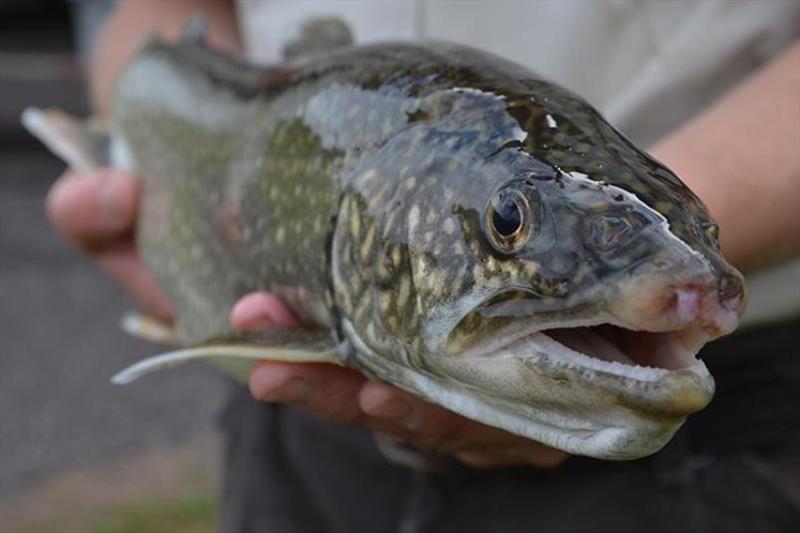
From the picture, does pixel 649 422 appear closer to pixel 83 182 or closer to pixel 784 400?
pixel 784 400

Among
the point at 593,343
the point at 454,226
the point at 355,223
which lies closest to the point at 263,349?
the point at 355,223

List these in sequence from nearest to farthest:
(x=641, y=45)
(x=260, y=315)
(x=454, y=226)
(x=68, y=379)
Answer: (x=454, y=226)
(x=260, y=315)
(x=641, y=45)
(x=68, y=379)

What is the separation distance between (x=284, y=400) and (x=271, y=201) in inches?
14.6

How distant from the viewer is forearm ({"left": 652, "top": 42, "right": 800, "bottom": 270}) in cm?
162

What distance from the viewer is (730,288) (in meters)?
1.16

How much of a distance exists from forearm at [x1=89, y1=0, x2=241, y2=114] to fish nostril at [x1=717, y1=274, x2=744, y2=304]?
188cm

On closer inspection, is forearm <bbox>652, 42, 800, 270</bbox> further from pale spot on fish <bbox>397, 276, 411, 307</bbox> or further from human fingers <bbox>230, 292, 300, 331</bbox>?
human fingers <bbox>230, 292, 300, 331</bbox>

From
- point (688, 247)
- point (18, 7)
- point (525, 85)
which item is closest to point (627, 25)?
point (525, 85)

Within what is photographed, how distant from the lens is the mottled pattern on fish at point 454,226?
3.93ft

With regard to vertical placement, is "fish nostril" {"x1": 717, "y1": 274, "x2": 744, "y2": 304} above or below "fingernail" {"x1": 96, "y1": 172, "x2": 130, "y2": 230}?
above

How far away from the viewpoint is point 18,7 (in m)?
8.70

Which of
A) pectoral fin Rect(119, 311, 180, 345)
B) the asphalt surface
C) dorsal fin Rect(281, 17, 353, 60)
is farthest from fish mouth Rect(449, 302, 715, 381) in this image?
the asphalt surface

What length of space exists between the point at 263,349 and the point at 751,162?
29.6 inches

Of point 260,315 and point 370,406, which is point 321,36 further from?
point 370,406
